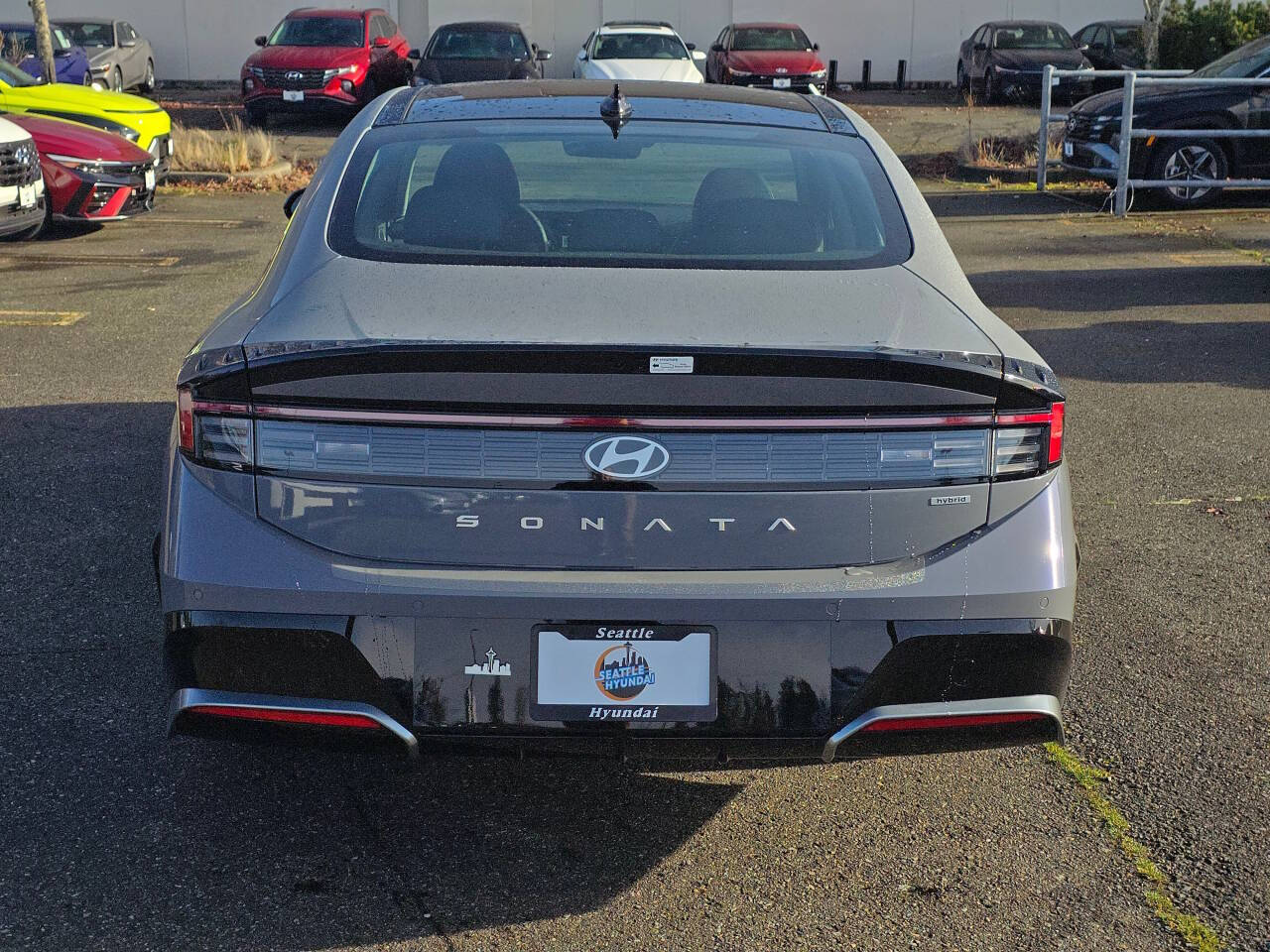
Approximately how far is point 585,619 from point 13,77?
12.8m

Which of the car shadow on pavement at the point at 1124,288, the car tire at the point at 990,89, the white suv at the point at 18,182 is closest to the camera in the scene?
the car shadow on pavement at the point at 1124,288

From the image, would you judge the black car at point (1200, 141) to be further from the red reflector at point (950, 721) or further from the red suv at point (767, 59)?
the red reflector at point (950, 721)

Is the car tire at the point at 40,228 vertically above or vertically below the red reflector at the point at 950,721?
below

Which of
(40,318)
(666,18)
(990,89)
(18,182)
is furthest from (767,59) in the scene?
(40,318)

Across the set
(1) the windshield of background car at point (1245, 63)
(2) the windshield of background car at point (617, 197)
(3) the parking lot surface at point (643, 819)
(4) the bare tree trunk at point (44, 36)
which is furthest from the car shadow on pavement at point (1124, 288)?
(4) the bare tree trunk at point (44, 36)

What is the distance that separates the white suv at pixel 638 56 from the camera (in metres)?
23.8

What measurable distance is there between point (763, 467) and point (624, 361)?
35 centimetres

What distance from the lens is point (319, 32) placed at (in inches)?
975

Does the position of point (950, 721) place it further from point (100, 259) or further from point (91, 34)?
point (91, 34)

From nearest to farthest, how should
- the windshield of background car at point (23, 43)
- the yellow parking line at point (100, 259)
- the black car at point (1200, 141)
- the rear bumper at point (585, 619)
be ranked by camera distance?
1. the rear bumper at point (585, 619)
2. the yellow parking line at point (100, 259)
3. the black car at point (1200, 141)
4. the windshield of background car at point (23, 43)

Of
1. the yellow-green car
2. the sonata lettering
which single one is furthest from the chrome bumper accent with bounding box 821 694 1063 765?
the yellow-green car

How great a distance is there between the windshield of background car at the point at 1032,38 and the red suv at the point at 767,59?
3973mm

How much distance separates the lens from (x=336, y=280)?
3.36m

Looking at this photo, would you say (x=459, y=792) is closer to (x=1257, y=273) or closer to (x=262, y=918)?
(x=262, y=918)
